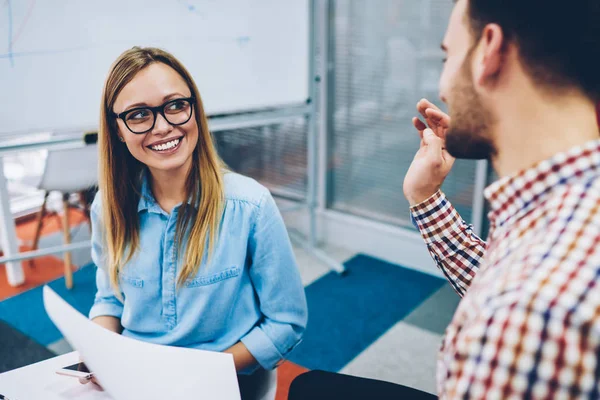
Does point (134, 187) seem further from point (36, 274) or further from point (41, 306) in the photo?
point (36, 274)

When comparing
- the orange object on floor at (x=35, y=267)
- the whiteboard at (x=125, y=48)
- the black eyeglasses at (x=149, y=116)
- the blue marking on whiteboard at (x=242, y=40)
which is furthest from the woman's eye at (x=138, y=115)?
the orange object on floor at (x=35, y=267)

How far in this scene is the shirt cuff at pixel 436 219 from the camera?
3.24 feet

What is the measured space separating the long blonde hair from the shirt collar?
623 mm

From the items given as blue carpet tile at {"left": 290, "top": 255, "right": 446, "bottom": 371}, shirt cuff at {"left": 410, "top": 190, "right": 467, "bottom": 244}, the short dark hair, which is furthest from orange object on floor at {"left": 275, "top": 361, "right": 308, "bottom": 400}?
the short dark hair

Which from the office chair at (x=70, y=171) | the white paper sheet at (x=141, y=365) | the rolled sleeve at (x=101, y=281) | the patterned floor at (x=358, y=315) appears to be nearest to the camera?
the white paper sheet at (x=141, y=365)

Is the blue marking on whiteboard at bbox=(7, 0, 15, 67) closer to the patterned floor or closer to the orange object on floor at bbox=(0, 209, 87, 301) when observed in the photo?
the patterned floor

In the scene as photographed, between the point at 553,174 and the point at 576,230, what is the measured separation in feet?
0.27

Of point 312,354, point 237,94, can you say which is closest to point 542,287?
point 312,354

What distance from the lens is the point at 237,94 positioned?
85.9 inches

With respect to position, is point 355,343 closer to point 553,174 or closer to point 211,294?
point 211,294

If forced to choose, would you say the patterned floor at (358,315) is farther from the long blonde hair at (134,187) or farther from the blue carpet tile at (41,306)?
the long blonde hair at (134,187)

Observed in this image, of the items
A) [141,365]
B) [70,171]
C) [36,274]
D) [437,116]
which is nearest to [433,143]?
[437,116]

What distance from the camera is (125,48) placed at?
181 centimetres

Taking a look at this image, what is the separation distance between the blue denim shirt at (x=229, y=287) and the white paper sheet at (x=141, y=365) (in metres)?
0.23
